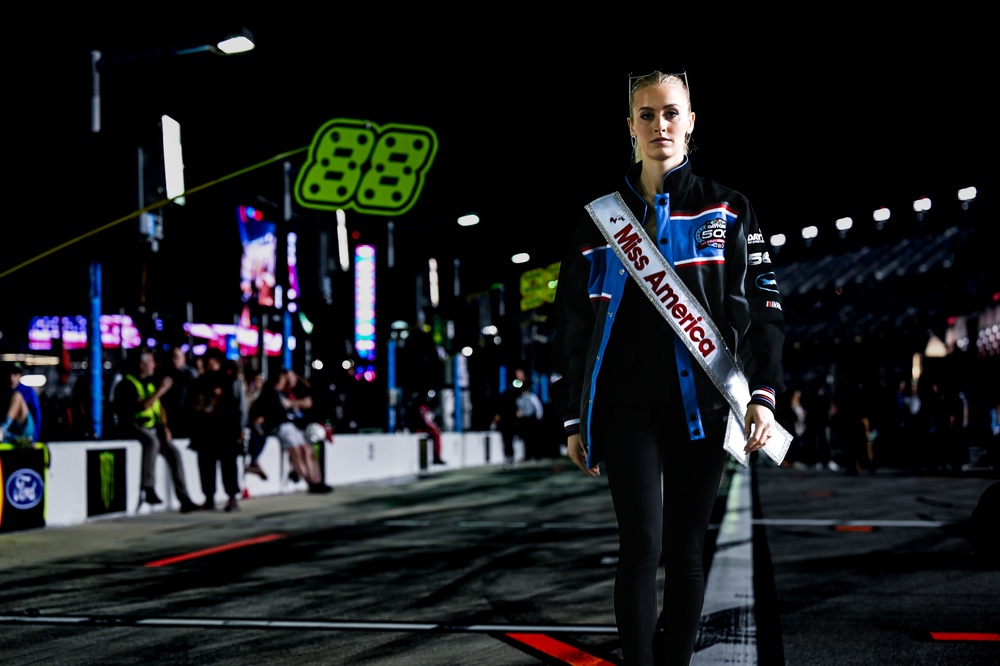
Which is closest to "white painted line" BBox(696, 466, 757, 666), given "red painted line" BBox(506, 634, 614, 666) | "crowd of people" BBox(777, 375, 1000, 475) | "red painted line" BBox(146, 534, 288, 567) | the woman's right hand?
"red painted line" BBox(506, 634, 614, 666)

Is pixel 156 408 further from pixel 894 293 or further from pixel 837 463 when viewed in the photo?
pixel 894 293

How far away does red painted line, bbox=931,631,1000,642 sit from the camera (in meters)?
4.82

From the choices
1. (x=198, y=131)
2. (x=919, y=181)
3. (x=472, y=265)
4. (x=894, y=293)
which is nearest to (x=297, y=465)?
(x=198, y=131)

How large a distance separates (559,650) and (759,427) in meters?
1.95

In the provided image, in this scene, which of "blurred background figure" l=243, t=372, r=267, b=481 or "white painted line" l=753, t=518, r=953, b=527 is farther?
"blurred background figure" l=243, t=372, r=267, b=481

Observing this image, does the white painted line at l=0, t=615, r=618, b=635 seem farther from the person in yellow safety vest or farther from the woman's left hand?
the person in yellow safety vest

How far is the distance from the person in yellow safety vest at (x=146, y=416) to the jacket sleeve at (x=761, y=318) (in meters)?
10.8

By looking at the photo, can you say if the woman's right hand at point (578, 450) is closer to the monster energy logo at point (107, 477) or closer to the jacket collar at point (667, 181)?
the jacket collar at point (667, 181)

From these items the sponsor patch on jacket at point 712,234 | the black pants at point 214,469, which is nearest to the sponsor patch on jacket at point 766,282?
the sponsor patch on jacket at point 712,234

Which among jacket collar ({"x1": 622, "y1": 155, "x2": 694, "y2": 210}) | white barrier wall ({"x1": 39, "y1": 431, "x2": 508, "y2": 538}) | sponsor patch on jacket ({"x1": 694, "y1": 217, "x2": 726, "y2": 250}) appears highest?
jacket collar ({"x1": 622, "y1": 155, "x2": 694, "y2": 210})

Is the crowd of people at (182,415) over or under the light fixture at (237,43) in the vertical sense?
under

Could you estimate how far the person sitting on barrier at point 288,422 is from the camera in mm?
15695

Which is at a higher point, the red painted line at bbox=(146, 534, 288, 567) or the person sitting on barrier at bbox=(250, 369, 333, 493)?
the person sitting on barrier at bbox=(250, 369, 333, 493)

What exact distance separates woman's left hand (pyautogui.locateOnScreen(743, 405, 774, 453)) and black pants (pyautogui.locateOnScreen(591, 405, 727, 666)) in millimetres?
78
